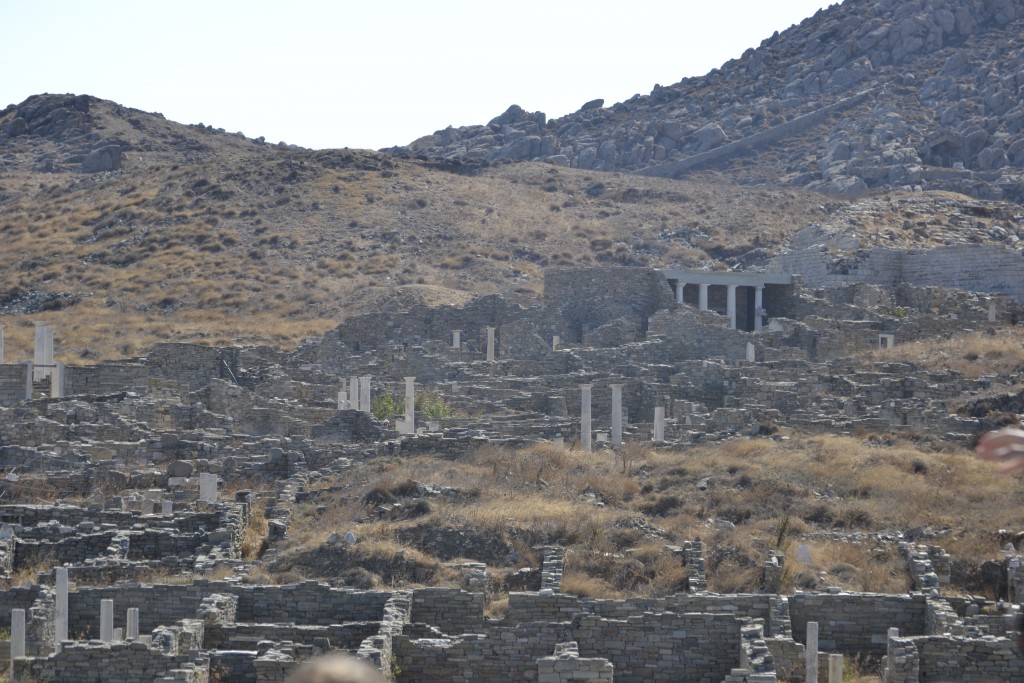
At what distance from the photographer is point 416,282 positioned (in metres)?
63.6

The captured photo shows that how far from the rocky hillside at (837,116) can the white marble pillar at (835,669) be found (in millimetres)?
60829

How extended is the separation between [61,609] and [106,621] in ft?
2.96

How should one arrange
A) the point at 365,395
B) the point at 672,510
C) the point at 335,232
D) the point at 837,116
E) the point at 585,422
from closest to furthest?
1. the point at 672,510
2. the point at 585,422
3. the point at 365,395
4. the point at 335,232
5. the point at 837,116

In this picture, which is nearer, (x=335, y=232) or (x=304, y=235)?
(x=304, y=235)

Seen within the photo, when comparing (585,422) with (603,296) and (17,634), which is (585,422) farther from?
(603,296)

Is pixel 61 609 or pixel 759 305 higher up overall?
pixel 759 305

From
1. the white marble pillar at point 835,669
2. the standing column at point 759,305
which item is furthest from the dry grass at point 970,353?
the white marble pillar at point 835,669

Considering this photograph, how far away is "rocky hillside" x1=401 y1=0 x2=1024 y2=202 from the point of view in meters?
89.2

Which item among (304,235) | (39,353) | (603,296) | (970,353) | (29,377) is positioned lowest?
(29,377)

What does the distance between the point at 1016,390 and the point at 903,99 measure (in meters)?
67.9

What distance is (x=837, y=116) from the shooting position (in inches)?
4070

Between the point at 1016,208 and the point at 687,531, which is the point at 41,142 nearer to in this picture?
the point at 1016,208

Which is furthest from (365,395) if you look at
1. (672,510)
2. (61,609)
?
(61,609)

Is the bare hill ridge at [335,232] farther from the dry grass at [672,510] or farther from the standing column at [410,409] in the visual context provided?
the dry grass at [672,510]
